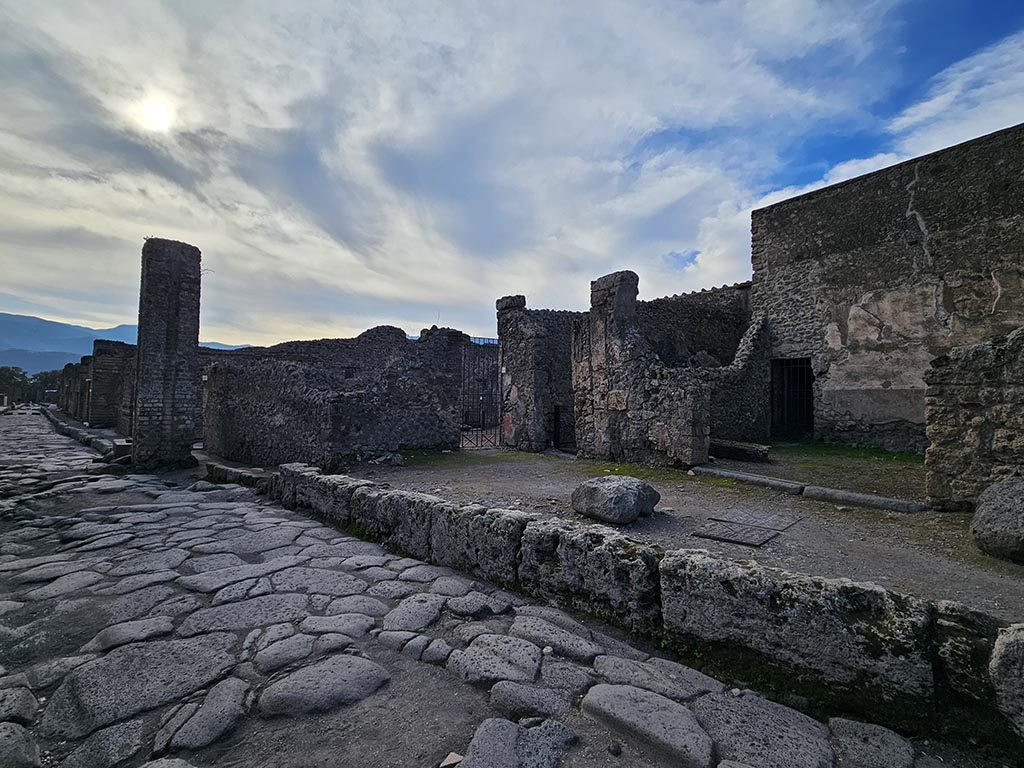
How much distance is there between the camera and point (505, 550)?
383 cm

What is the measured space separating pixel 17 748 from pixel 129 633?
1017mm

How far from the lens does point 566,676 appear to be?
101 inches

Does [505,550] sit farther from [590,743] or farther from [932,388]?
[932,388]

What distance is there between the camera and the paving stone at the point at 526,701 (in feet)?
7.43

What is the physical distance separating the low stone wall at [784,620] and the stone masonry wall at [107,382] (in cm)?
2021

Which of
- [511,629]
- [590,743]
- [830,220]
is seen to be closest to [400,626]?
[511,629]

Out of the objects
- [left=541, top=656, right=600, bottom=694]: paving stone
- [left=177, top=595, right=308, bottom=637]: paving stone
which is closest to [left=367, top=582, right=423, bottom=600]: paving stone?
[left=177, top=595, right=308, bottom=637]: paving stone

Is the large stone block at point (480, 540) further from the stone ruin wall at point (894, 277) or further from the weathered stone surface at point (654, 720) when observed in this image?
the stone ruin wall at point (894, 277)

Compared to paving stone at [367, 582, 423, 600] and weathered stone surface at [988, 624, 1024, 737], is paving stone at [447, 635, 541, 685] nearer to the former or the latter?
paving stone at [367, 582, 423, 600]

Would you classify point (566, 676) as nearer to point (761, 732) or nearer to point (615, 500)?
point (761, 732)

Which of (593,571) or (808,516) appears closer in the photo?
(593,571)

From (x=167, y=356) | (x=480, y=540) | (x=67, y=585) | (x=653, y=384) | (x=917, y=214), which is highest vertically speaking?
(x=917, y=214)

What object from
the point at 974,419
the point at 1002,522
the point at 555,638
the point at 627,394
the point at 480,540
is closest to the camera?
the point at 555,638

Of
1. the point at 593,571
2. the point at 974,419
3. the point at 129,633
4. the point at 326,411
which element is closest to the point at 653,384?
the point at 974,419
